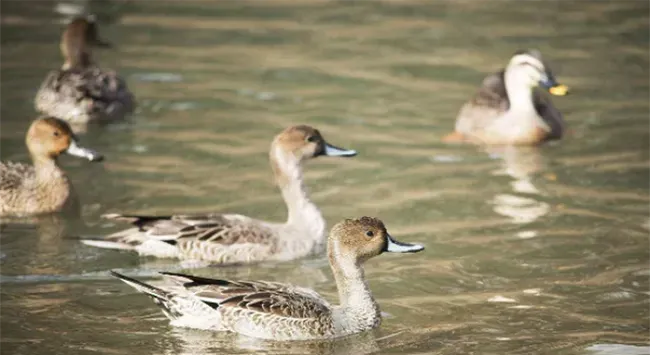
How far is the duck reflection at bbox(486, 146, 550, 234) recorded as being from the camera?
12555 mm

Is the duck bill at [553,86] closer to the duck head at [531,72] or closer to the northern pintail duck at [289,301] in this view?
the duck head at [531,72]

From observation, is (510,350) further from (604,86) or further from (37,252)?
(604,86)

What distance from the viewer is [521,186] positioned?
13.5 metres

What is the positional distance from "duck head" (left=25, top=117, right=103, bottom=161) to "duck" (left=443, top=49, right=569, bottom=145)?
3.84 m

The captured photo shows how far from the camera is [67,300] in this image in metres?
10.3

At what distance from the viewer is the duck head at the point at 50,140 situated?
12953 millimetres

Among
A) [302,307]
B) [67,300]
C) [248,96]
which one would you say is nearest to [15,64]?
[248,96]

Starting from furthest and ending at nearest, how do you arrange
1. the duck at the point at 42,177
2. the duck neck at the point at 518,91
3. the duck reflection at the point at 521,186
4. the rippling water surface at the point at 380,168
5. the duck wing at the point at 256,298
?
the duck neck at the point at 518,91 → the duck at the point at 42,177 → the duck reflection at the point at 521,186 → the rippling water surface at the point at 380,168 → the duck wing at the point at 256,298

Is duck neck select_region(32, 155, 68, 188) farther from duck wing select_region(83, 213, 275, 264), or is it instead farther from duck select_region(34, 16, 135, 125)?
duck select_region(34, 16, 135, 125)

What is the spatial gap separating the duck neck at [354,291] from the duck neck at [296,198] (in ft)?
6.04

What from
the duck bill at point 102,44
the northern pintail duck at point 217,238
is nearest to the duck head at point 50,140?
the northern pintail duck at point 217,238

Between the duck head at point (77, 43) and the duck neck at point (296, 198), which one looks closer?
the duck neck at point (296, 198)

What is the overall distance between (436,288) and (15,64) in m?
8.38

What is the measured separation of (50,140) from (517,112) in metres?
4.87
